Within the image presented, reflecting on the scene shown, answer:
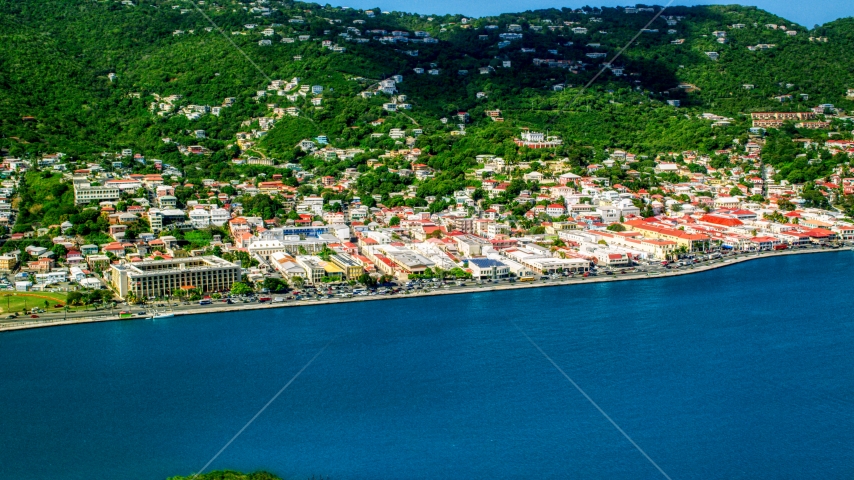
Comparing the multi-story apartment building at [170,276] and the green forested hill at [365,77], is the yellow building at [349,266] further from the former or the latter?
the green forested hill at [365,77]

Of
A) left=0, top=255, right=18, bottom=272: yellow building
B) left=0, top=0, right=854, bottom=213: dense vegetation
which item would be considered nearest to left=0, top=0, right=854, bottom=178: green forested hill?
left=0, top=0, right=854, bottom=213: dense vegetation

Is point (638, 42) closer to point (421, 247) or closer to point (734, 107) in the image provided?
point (734, 107)

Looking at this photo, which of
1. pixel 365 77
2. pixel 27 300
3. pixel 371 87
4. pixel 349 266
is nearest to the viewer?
pixel 27 300

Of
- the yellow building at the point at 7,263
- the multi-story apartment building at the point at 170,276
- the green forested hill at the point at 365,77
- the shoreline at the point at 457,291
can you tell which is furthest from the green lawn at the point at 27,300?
the green forested hill at the point at 365,77

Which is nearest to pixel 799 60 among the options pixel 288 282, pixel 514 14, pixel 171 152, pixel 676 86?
pixel 676 86

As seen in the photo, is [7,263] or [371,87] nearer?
[7,263]

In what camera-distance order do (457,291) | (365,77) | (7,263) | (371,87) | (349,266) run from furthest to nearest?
(365,77)
(371,87)
(7,263)
(349,266)
(457,291)

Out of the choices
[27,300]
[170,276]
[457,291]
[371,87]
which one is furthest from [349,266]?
[371,87]

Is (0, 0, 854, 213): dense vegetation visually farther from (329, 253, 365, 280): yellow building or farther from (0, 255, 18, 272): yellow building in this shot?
(329, 253, 365, 280): yellow building

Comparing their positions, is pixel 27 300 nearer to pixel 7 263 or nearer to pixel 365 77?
pixel 7 263
